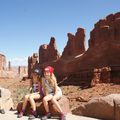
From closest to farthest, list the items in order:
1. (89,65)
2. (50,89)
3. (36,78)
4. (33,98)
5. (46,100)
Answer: (46,100)
(50,89)
(33,98)
(36,78)
(89,65)

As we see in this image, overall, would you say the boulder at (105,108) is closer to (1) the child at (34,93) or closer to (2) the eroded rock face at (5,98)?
(1) the child at (34,93)

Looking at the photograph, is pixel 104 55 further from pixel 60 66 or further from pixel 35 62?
pixel 35 62

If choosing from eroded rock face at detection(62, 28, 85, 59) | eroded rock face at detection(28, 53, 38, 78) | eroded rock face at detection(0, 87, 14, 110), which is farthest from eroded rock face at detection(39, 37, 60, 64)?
eroded rock face at detection(0, 87, 14, 110)

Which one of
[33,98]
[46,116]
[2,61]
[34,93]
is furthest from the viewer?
[2,61]

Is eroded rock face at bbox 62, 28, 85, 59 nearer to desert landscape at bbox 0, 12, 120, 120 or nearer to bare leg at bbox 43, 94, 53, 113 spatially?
desert landscape at bbox 0, 12, 120, 120

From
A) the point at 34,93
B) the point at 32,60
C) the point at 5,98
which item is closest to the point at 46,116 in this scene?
the point at 34,93

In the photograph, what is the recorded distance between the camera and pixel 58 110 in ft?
28.5

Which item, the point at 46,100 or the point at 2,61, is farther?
the point at 2,61

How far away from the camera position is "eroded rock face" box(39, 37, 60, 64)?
85188mm

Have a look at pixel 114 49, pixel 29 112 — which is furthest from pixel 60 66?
pixel 29 112

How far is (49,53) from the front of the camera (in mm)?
87625

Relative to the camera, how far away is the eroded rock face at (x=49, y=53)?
85188 mm

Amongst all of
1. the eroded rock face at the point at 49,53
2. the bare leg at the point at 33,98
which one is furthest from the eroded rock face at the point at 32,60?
the bare leg at the point at 33,98

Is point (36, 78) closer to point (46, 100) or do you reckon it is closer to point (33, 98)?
point (33, 98)
